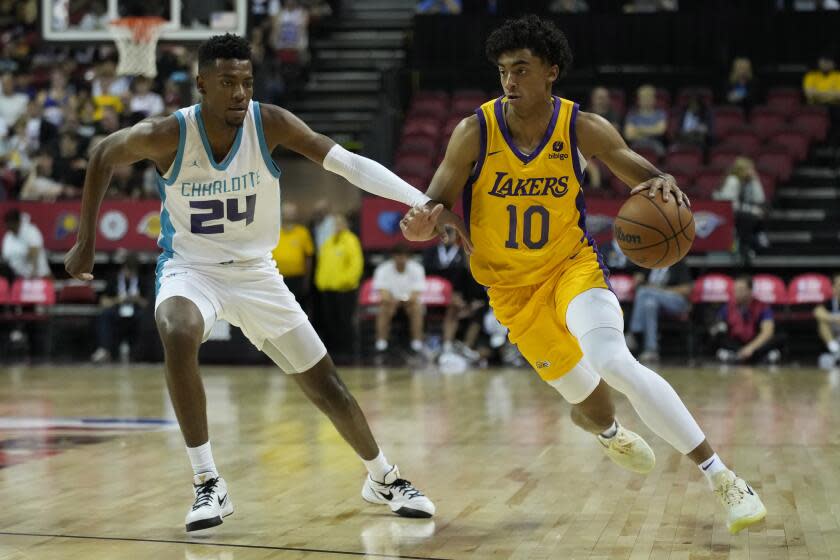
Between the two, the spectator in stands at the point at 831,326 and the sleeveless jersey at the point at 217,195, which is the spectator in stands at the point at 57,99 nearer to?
the spectator in stands at the point at 831,326

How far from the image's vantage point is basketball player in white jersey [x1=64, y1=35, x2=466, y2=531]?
5043mm

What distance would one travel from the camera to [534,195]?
5203mm

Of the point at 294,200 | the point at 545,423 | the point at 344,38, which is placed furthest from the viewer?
the point at 344,38

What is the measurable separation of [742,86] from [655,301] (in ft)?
15.1

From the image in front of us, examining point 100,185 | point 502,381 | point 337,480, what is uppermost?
point 100,185

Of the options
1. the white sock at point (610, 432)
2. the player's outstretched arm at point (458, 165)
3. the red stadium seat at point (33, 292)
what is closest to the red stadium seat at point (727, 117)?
the red stadium seat at point (33, 292)

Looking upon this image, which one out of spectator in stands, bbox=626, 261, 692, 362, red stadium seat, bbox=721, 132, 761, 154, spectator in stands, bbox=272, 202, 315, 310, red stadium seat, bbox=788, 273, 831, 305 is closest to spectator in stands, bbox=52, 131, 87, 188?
spectator in stands, bbox=272, 202, 315, 310

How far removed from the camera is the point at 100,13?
12.9 meters

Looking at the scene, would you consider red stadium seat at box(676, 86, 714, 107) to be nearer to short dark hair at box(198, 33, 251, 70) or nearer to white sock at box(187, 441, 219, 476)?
short dark hair at box(198, 33, 251, 70)

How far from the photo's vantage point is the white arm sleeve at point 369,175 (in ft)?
16.9

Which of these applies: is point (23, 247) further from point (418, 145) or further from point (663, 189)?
point (663, 189)

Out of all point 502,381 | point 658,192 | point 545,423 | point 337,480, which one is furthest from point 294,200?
point 658,192

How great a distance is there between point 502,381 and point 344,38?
9.72 meters

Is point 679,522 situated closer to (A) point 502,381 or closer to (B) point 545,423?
(B) point 545,423
